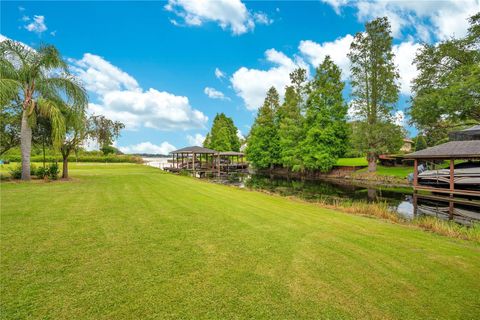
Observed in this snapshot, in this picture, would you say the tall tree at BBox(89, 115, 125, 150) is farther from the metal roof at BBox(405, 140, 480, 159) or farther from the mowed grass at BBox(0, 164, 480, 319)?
the metal roof at BBox(405, 140, 480, 159)

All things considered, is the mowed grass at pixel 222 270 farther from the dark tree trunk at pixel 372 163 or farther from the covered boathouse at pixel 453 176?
the dark tree trunk at pixel 372 163

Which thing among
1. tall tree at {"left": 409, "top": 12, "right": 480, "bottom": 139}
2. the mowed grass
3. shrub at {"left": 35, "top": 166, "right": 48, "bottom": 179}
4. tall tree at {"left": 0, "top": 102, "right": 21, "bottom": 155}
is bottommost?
the mowed grass

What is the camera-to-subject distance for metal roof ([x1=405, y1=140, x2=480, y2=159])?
43.8 feet

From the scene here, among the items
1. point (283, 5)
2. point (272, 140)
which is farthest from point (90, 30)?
point (272, 140)

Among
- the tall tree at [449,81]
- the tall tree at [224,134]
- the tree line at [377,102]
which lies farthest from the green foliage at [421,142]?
the tall tree at [224,134]

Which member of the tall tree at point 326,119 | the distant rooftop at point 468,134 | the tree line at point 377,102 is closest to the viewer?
the distant rooftop at point 468,134

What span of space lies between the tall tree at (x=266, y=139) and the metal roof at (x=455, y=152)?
2019cm

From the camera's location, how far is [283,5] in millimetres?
15711

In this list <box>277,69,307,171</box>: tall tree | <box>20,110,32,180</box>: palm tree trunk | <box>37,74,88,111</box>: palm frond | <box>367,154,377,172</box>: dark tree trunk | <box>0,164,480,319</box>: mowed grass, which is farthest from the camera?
<box>277,69,307,171</box>: tall tree

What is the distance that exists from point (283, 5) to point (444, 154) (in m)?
13.4

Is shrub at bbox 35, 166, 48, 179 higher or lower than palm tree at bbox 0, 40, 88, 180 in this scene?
lower

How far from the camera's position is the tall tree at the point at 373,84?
23.4m

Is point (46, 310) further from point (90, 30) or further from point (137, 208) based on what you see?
point (90, 30)

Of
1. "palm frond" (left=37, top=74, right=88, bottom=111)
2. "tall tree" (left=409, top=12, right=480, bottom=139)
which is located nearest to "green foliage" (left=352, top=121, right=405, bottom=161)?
"tall tree" (left=409, top=12, right=480, bottom=139)
